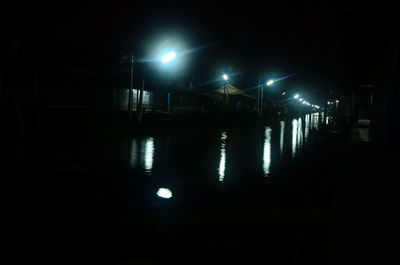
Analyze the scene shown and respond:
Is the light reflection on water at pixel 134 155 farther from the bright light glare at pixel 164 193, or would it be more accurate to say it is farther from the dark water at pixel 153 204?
the bright light glare at pixel 164 193

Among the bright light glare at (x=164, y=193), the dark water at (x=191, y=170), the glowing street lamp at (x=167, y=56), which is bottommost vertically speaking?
the bright light glare at (x=164, y=193)

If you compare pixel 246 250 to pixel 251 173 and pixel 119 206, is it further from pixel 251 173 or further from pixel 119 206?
pixel 251 173

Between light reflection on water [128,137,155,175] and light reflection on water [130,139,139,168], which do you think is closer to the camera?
light reflection on water [128,137,155,175]

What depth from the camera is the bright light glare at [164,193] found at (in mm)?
7089

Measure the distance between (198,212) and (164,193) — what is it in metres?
4.53

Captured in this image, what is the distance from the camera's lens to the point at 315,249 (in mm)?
5031

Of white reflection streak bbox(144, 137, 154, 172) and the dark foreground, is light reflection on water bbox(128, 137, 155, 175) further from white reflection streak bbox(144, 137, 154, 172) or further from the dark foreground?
the dark foreground

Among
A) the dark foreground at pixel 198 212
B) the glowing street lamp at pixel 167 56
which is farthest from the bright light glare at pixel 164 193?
the glowing street lamp at pixel 167 56

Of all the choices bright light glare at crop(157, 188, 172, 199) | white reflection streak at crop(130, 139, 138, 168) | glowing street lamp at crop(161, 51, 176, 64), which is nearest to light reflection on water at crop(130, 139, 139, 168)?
white reflection streak at crop(130, 139, 138, 168)

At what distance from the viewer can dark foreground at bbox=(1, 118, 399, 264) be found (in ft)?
9.33

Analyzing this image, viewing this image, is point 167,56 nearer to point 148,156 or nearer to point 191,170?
point 148,156

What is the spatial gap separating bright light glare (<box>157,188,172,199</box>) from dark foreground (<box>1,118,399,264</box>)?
14 cm

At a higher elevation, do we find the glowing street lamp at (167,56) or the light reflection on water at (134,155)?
the glowing street lamp at (167,56)

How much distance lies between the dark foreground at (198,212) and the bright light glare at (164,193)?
0.47ft
